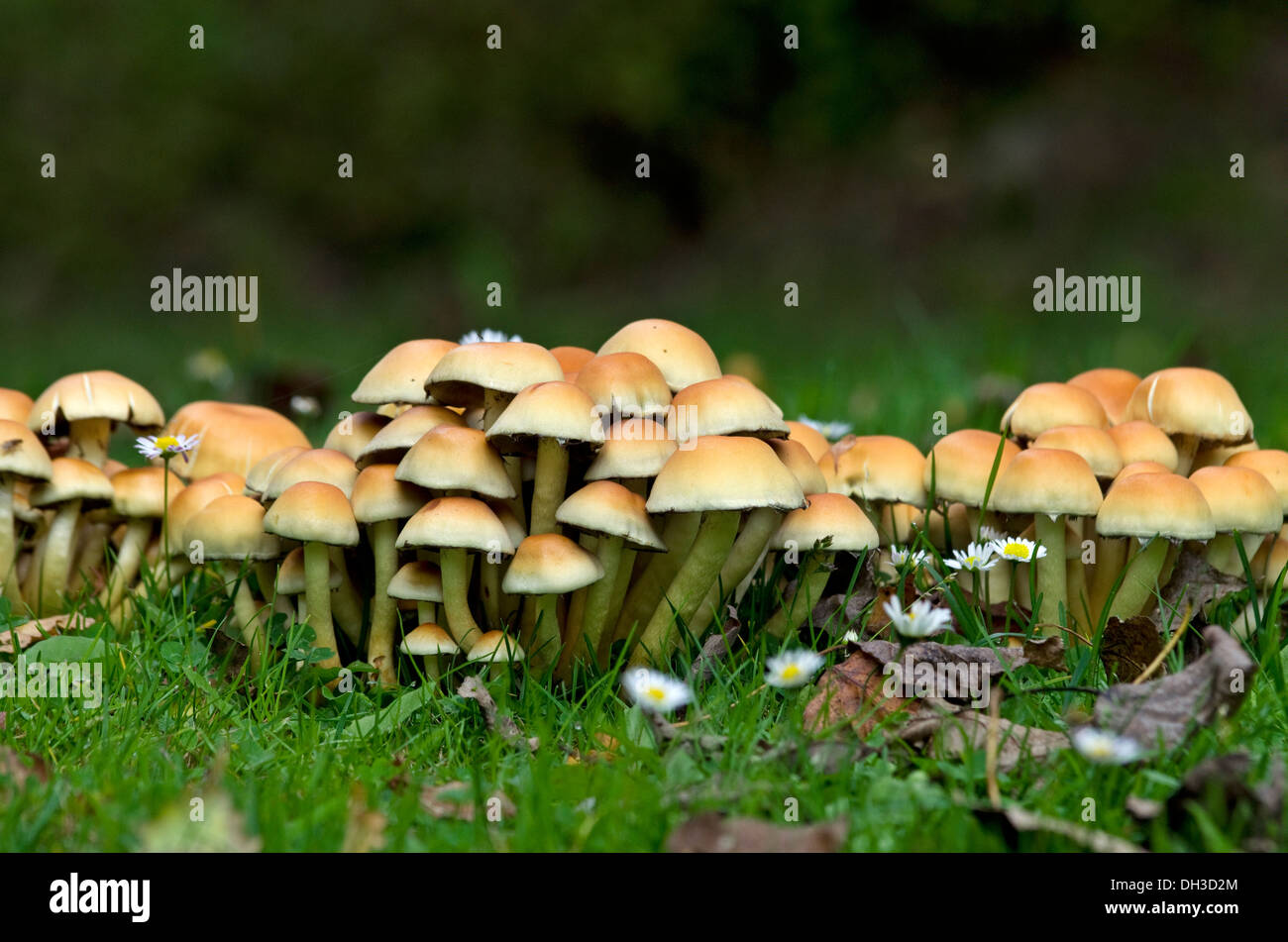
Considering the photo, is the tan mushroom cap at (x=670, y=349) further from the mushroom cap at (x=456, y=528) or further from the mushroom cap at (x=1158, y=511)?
the mushroom cap at (x=1158, y=511)

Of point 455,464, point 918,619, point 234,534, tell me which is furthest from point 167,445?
point 918,619

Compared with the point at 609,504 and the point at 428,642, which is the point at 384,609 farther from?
the point at 609,504

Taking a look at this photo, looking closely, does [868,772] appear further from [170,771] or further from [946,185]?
[946,185]

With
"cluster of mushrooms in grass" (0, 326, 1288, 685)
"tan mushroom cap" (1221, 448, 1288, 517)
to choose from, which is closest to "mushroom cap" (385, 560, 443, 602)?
"cluster of mushrooms in grass" (0, 326, 1288, 685)

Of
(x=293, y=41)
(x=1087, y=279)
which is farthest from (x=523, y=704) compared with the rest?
(x=293, y=41)

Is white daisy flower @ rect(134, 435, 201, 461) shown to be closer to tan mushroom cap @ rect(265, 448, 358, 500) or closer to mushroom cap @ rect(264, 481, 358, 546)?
tan mushroom cap @ rect(265, 448, 358, 500)
